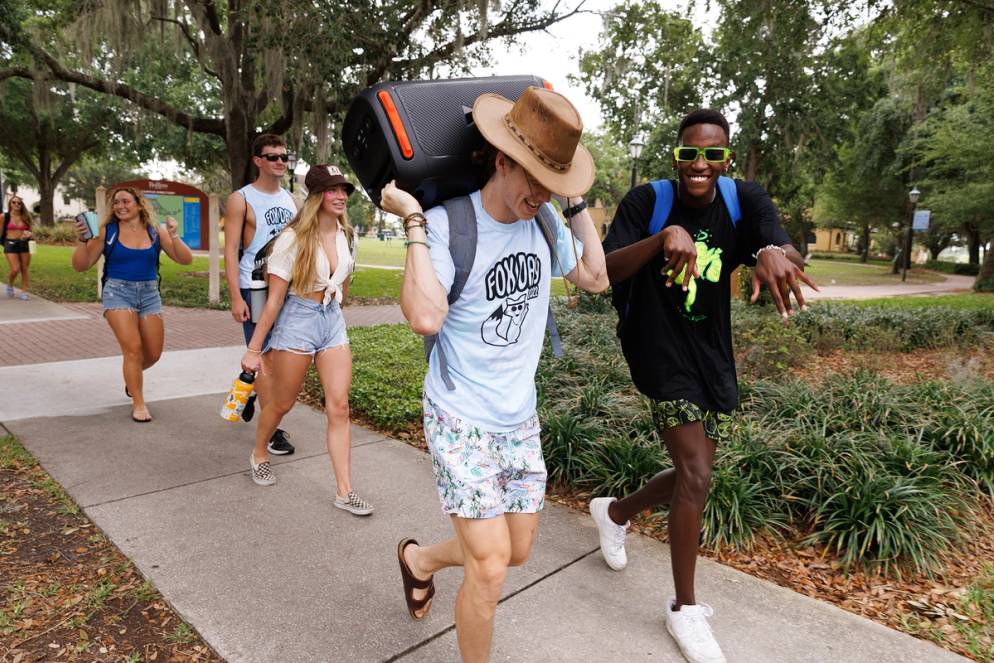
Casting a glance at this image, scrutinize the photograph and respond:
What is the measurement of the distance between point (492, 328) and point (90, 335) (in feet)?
26.4

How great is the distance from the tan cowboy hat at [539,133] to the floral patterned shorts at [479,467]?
2.46ft

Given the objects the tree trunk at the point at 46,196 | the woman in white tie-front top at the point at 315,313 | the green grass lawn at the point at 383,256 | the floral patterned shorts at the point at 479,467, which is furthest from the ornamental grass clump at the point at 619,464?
the tree trunk at the point at 46,196

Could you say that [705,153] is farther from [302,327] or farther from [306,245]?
[302,327]

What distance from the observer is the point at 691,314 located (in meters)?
2.49

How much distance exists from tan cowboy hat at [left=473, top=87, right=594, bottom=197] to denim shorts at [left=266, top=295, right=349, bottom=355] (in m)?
1.97

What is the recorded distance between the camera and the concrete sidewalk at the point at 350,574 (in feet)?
7.88

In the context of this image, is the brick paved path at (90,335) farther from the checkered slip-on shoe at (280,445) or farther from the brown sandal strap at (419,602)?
the brown sandal strap at (419,602)

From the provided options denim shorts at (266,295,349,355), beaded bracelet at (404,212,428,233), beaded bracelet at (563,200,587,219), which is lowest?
denim shorts at (266,295,349,355)

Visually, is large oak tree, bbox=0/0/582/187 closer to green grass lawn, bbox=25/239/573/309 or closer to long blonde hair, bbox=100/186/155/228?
green grass lawn, bbox=25/239/573/309

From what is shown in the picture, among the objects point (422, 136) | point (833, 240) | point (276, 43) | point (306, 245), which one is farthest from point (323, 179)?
point (833, 240)

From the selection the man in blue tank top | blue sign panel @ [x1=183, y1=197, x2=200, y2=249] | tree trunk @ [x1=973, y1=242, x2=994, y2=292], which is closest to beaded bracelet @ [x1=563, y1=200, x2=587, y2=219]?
the man in blue tank top

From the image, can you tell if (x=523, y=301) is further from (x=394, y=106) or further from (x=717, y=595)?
(x=717, y=595)

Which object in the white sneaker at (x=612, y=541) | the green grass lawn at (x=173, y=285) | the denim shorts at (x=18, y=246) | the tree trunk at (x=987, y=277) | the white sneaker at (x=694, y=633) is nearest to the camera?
the white sneaker at (x=694, y=633)

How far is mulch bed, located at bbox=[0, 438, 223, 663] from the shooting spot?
7.57 feet
